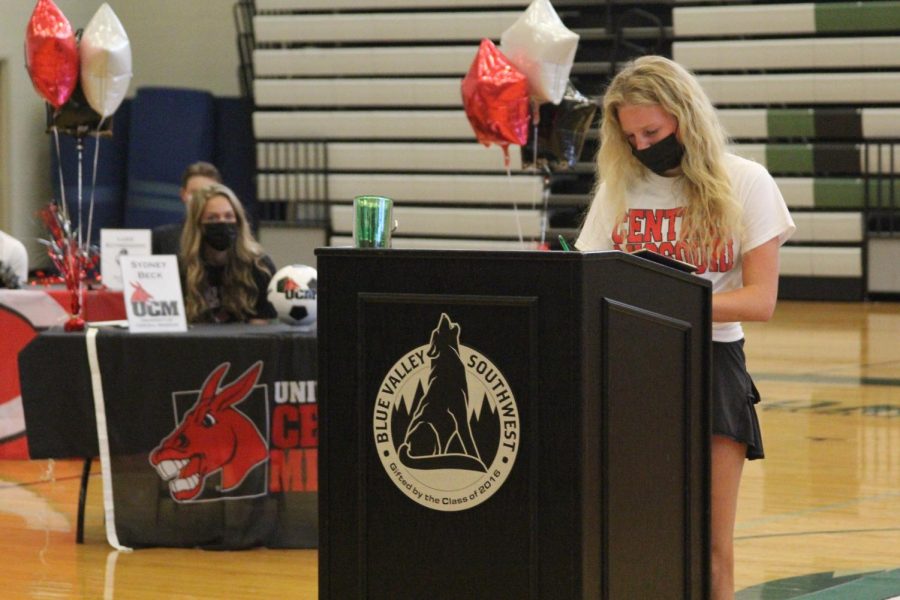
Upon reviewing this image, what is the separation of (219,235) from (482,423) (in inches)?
125

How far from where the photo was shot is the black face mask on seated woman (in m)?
4.98

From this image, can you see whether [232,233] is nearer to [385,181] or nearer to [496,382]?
[496,382]

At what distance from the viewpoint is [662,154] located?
98.7 inches

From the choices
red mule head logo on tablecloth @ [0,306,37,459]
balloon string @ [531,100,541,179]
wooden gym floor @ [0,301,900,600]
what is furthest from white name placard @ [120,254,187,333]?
balloon string @ [531,100,541,179]

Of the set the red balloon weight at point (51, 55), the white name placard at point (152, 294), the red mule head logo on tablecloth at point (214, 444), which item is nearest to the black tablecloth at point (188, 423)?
the red mule head logo on tablecloth at point (214, 444)

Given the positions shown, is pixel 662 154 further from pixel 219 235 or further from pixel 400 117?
pixel 400 117

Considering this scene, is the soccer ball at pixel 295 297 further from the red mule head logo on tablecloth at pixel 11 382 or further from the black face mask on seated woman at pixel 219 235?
the red mule head logo on tablecloth at pixel 11 382

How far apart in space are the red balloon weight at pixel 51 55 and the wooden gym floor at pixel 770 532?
1600 mm

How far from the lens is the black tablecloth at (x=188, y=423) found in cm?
448

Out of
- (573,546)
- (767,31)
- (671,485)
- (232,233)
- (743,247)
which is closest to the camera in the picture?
(573,546)

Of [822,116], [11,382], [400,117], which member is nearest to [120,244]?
[11,382]

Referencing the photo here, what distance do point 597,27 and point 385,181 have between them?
253 centimetres

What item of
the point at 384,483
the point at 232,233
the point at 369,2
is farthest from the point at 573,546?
the point at 369,2

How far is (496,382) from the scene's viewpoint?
1963 millimetres
